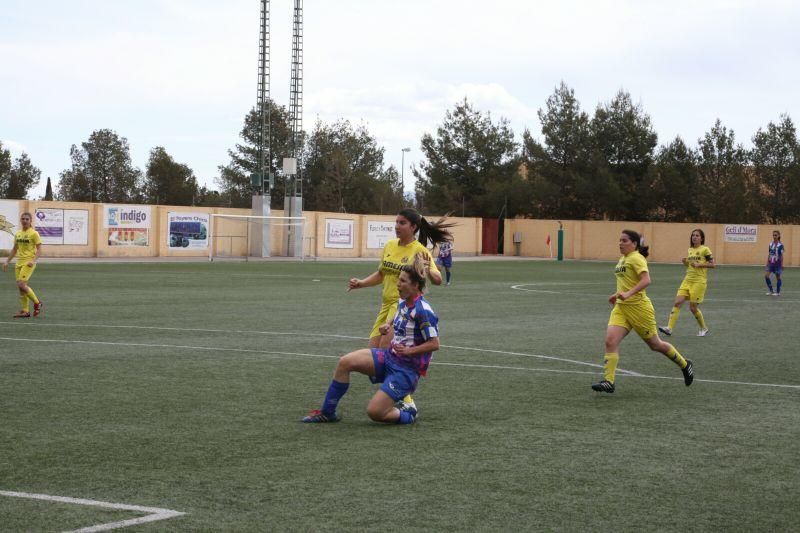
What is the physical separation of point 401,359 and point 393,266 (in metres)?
2.03

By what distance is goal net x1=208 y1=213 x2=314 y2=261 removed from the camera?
60.2m

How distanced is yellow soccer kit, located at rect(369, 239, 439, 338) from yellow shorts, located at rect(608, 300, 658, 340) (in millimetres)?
2466

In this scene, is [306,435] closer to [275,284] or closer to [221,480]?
[221,480]

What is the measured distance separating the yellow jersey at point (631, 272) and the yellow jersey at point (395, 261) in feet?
8.57

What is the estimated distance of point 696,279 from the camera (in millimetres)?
20328

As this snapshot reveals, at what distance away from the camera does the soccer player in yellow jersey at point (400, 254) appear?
10656 mm

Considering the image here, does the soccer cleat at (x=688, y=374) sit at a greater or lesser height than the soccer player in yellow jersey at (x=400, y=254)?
lesser

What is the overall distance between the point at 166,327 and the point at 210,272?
23.6 meters

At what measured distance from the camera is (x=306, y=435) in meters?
8.66

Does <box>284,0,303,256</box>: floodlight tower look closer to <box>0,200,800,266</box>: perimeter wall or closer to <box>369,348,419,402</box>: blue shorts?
<box>0,200,800,266</box>: perimeter wall

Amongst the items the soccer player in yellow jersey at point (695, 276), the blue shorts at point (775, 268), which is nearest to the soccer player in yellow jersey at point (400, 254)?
the soccer player in yellow jersey at point (695, 276)

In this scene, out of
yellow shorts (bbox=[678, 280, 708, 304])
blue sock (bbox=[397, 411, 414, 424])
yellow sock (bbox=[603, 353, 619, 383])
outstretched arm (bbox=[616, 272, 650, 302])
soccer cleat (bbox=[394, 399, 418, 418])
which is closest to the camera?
blue sock (bbox=[397, 411, 414, 424])

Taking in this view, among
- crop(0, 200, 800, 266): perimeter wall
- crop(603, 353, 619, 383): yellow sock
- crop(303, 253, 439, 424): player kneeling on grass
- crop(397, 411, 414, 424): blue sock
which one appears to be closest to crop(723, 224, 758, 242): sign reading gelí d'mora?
crop(0, 200, 800, 266): perimeter wall

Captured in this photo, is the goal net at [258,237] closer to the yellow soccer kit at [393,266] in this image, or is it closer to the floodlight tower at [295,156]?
the floodlight tower at [295,156]
